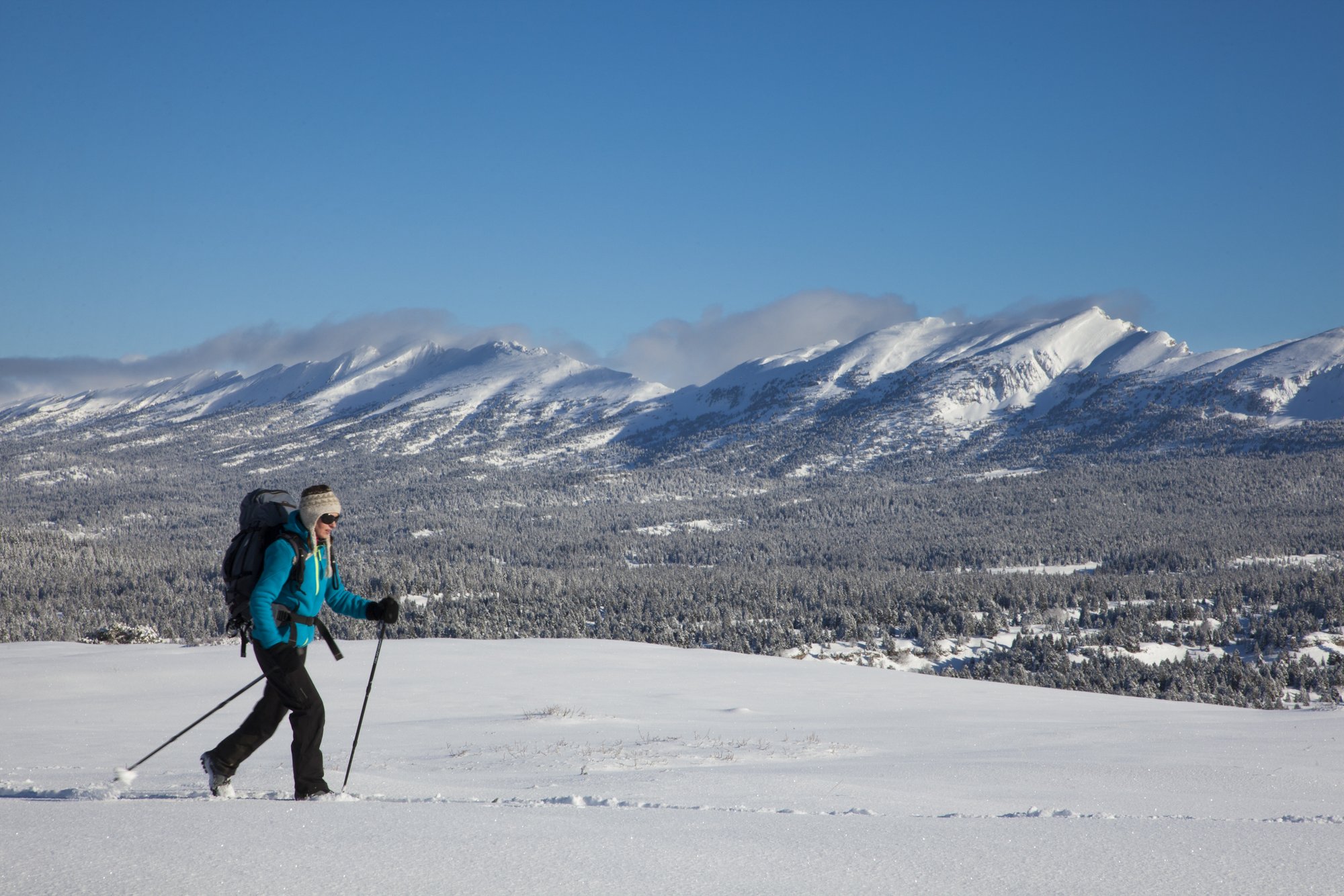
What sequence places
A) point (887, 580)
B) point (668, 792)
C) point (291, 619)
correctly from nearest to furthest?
point (291, 619)
point (668, 792)
point (887, 580)

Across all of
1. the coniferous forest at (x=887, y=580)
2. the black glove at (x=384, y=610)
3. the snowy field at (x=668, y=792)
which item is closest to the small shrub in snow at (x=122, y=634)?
the coniferous forest at (x=887, y=580)

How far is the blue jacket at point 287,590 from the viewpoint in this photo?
18.6 ft

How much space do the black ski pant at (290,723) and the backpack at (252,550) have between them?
0.30m

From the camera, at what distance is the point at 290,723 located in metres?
5.75

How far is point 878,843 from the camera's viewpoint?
418 cm

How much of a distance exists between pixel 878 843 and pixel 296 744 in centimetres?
394

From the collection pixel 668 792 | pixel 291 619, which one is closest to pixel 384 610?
pixel 291 619

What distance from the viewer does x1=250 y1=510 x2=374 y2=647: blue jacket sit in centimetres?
567

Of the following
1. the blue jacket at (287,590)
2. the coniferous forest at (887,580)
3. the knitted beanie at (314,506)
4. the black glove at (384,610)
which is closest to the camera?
the blue jacket at (287,590)

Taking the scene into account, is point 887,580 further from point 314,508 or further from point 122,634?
point 314,508

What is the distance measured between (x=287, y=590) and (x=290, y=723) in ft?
2.92

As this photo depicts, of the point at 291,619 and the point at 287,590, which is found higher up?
the point at 287,590

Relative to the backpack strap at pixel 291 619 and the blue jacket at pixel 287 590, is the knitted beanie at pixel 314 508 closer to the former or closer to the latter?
the blue jacket at pixel 287 590

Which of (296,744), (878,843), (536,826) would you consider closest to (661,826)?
(536,826)
